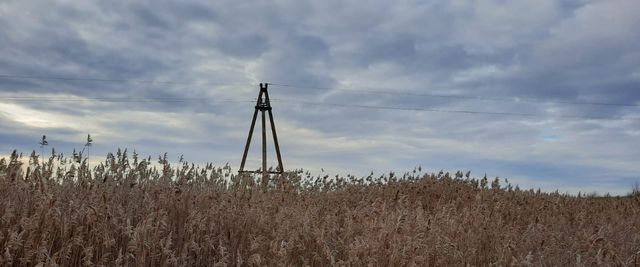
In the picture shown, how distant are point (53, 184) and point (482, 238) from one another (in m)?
5.25

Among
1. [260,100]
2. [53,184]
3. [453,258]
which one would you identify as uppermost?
[260,100]

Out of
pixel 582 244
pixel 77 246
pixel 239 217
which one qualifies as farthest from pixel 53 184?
pixel 582 244

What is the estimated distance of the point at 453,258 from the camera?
568cm

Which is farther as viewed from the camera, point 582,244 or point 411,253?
point 582,244

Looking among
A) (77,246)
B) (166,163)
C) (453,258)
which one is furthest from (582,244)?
(77,246)

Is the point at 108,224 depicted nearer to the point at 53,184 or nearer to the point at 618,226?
the point at 53,184

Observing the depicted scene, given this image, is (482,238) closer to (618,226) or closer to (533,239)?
(533,239)

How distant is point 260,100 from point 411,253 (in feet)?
51.6

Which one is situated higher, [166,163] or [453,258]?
[166,163]

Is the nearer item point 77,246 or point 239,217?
point 77,246

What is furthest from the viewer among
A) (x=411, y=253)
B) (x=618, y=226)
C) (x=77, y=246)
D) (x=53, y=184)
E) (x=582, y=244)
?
(x=618, y=226)

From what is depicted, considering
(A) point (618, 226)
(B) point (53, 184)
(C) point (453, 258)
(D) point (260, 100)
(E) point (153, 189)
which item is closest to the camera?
(C) point (453, 258)

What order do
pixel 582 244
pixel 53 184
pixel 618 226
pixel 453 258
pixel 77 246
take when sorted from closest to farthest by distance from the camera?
pixel 77 246
pixel 453 258
pixel 53 184
pixel 582 244
pixel 618 226

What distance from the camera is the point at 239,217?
6.04 metres
